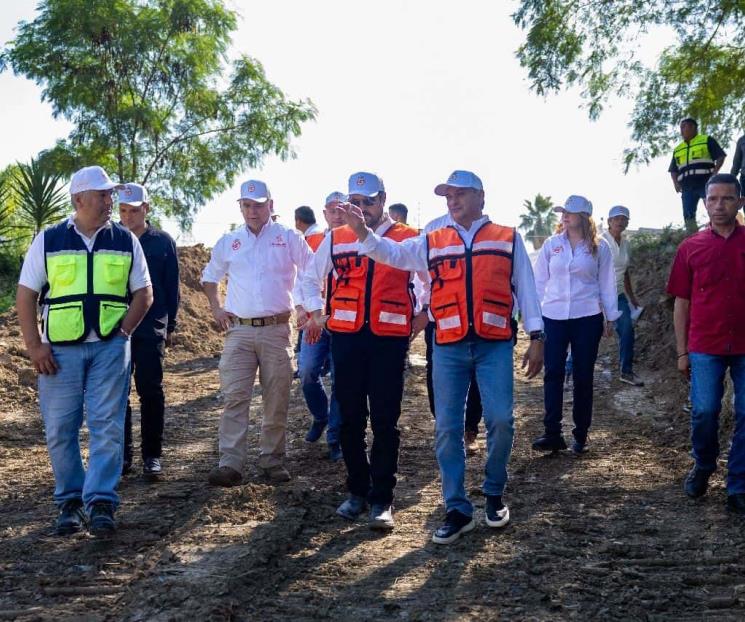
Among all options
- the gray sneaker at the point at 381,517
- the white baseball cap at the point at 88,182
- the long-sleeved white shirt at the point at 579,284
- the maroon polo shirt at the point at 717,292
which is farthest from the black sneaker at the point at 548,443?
the white baseball cap at the point at 88,182

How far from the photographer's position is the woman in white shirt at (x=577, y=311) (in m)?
8.23

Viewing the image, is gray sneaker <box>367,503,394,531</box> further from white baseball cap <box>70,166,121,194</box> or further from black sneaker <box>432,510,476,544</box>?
white baseball cap <box>70,166,121,194</box>

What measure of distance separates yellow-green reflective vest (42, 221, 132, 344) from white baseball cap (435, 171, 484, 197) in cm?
204

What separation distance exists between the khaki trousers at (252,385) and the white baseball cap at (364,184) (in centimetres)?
156

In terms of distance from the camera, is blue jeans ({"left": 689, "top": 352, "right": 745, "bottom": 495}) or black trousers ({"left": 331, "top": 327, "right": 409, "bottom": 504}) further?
blue jeans ({"left": 689, "top": 352, "right": 745, "bottom": 495})

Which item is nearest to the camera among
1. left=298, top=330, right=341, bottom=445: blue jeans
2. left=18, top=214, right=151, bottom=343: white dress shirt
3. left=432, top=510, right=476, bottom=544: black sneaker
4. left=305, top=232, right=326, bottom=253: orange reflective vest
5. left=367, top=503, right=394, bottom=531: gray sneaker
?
left=432, top=510, right=476, bottom=544: black sneaker

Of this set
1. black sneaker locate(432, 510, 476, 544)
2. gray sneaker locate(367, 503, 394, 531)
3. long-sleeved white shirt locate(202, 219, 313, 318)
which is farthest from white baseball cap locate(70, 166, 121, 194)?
black sneaker locate(432, 510, 476, 544)

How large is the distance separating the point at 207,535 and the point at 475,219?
247 centimetres

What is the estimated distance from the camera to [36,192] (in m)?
19.5

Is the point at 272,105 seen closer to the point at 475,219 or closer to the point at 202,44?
the point at 202,44

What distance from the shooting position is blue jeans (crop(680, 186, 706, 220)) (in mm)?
14297

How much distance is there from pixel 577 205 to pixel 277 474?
3410 millimetres

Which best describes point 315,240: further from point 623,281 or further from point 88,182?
point 623,281

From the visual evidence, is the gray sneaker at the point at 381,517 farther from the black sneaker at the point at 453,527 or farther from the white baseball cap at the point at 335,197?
the white baseball cap at the point at 335,197
